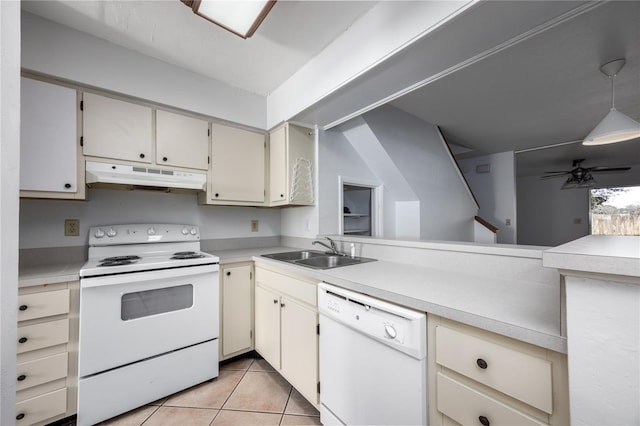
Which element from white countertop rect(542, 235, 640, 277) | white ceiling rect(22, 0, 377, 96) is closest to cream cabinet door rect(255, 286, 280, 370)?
white countertop rect(542, 235, 640, 277)

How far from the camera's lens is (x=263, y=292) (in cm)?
201

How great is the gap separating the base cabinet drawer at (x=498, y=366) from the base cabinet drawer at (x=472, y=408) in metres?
0.05

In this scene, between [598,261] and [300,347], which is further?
[300,347]

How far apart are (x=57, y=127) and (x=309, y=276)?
186 centimetres

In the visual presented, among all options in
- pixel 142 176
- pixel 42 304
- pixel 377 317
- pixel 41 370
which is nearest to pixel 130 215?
pixel 142 176

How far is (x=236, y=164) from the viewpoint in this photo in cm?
233

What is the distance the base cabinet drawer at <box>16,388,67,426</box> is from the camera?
1.30 metres

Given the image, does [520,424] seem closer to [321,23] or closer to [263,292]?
[263,292]

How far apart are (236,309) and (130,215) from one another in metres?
1.19

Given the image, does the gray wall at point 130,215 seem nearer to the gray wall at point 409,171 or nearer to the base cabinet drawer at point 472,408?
the gray wall at point 409,171

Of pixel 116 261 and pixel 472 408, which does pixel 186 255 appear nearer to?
pixel 116 261

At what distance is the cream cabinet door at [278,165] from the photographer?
→ 2334 millimetres

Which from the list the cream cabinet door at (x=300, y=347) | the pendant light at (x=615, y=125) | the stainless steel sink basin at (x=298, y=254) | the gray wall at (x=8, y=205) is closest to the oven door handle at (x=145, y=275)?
the stainless steel sink basin at (x=298, y=254)

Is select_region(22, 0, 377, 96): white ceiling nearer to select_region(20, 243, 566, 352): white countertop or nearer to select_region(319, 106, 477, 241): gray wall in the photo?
select_region(319, 106, 477, 241): gray wall
